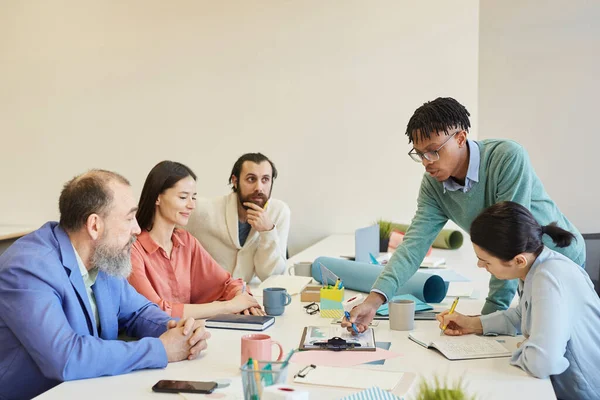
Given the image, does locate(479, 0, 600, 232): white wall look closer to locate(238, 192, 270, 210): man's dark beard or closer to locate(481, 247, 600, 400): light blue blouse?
locate(238, 192, 270, 210): man's dark beard

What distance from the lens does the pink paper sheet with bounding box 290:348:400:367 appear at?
1.62 metres

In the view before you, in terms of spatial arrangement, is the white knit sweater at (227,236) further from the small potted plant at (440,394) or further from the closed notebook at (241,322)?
the small potted plant at (440,394)

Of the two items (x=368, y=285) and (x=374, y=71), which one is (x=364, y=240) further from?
(x=374, y=71)

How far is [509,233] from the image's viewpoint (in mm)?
1692

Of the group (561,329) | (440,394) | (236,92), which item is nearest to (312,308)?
(561,329)

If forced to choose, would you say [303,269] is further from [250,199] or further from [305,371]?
[305,371]

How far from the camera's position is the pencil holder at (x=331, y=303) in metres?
2.16

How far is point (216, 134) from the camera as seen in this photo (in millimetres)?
4910

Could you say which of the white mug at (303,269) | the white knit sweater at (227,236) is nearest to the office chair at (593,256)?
the white mug at (303,269)

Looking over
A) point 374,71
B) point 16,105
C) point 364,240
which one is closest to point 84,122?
point 16,105

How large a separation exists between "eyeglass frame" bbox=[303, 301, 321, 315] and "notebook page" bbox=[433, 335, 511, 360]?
21.2 inches

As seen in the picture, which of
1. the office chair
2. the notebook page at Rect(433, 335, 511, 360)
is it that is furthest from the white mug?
the office chair

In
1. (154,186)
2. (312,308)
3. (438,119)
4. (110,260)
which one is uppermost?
A: (438,119)

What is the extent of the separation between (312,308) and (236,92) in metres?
2.94
